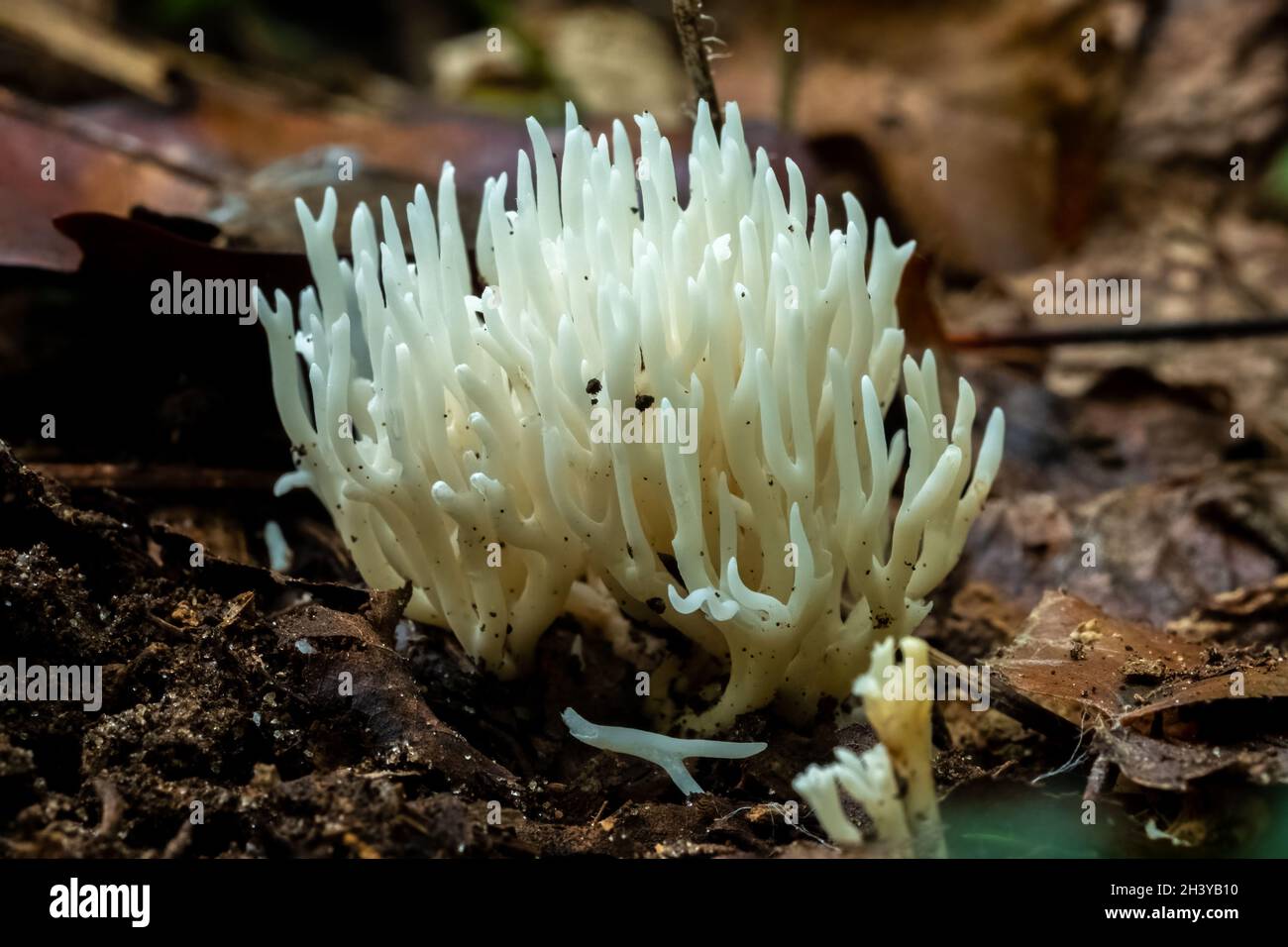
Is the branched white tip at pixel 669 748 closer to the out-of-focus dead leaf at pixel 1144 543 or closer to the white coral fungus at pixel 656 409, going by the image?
the white coral fungus at pixel 656 409

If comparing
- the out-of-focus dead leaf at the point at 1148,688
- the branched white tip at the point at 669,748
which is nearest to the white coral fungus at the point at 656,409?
the branched white tip at the point at 669,748

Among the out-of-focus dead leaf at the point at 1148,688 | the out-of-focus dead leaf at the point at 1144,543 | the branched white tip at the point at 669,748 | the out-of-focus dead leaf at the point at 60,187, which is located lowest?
the branched white tip at the point at 669,748

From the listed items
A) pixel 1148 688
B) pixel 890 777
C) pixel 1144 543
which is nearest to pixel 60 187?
pixel 890 777

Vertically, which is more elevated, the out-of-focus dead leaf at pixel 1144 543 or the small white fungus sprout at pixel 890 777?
the out-of-focus dead leaf at pixel 1144 543

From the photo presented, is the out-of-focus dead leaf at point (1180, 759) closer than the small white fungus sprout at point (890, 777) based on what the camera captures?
No

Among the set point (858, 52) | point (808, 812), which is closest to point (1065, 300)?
point (858, 52)

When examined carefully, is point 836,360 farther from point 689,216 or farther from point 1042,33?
point 1042,33

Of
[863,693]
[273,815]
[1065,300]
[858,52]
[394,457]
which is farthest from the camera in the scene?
[858,52]
